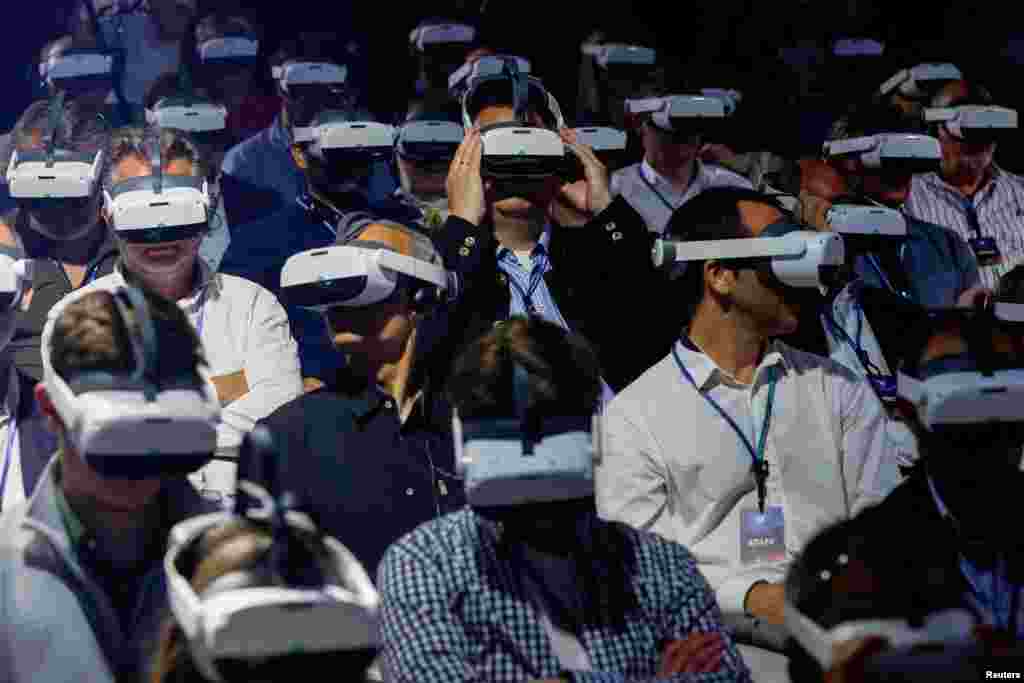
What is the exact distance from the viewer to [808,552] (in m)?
2.41

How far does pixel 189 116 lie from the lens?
5.78 meters

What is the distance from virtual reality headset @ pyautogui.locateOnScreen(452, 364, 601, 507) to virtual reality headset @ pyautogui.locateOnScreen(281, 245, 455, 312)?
101 cm

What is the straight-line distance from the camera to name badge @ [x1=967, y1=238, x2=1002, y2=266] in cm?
605

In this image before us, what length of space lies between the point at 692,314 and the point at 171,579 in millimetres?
2073

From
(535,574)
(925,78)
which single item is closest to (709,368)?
(535,574)

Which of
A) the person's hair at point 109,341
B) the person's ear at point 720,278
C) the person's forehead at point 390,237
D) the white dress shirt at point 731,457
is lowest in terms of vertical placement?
the white dress shirt at point 731,457

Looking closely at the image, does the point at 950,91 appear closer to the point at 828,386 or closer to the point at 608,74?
the point at 608,74

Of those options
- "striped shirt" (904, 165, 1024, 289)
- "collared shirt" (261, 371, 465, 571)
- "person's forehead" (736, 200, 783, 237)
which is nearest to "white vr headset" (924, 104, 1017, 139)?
"striped shirt" (904, 165, 1024, 289)

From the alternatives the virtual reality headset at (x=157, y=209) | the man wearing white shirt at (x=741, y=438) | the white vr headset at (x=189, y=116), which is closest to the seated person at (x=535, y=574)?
the man wearing white shirt at (x=741, y=438)

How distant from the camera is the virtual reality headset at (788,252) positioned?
380 centimetres

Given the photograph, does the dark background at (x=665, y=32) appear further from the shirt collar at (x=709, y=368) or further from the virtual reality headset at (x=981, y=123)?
the shirt collar at (x=709, y=368)

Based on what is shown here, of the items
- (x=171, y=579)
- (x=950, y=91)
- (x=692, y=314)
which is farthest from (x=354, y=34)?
(x=171, y=579)

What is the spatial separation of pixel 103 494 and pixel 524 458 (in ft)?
2.30

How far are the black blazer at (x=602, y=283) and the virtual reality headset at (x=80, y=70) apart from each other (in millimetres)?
2370
